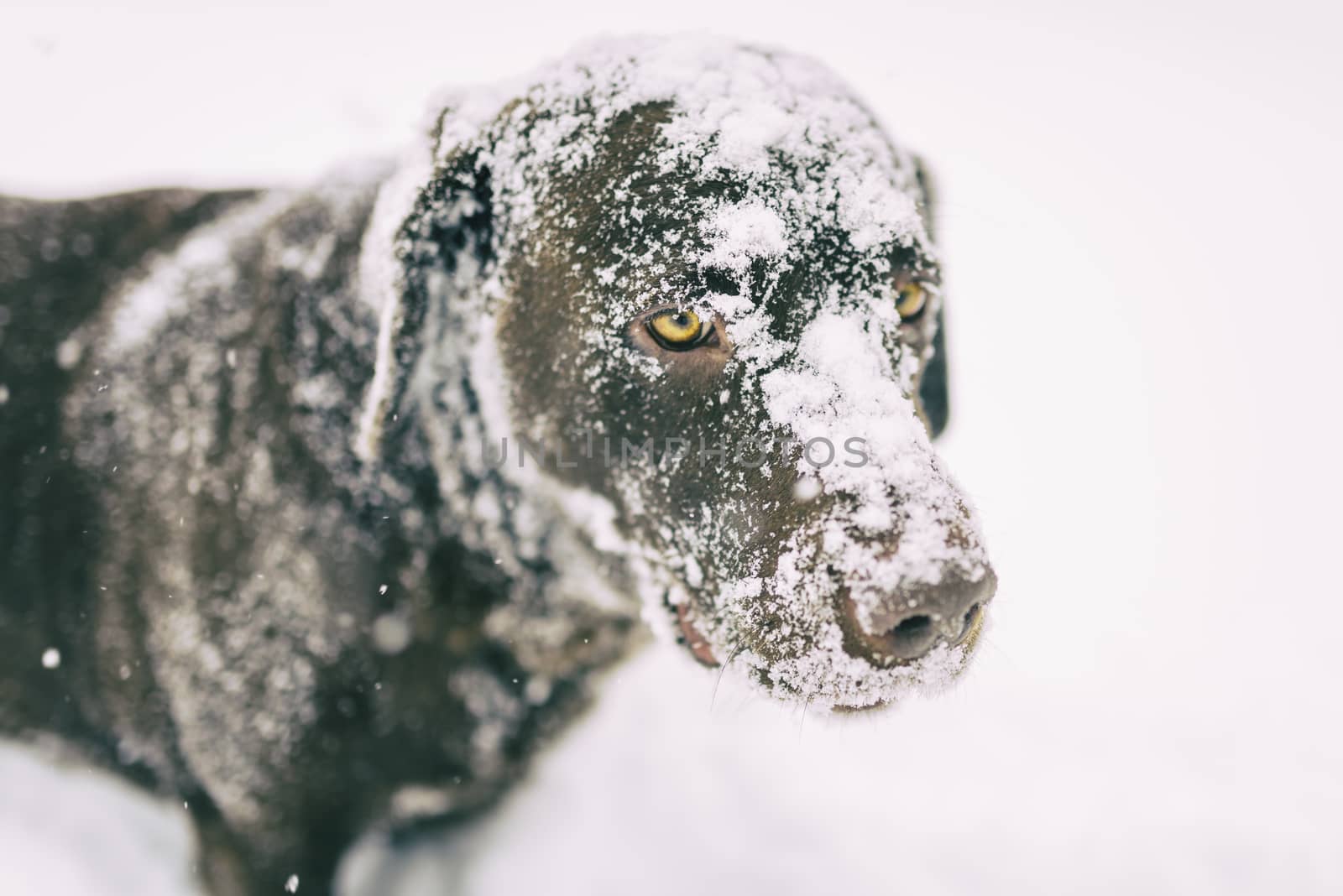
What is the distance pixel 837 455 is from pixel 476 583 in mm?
1184

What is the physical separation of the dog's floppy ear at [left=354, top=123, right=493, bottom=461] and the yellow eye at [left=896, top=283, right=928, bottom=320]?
1.00 metres

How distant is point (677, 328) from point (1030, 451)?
3562mm

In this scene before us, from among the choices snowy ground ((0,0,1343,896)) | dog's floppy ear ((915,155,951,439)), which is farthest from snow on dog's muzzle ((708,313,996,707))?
dog's floppy ear ((915,155,951,439))

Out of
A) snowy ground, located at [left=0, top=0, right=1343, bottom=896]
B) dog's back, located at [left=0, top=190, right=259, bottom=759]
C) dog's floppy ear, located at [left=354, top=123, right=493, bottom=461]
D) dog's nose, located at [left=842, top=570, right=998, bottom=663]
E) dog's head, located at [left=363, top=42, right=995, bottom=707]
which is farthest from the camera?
snowy ground, located at [left=0, top=0, right=1343, bottom=896]

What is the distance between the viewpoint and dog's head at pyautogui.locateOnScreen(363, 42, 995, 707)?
4.44 ft

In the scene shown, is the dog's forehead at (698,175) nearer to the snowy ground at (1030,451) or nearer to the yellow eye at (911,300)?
the yellow eye at (911,300)

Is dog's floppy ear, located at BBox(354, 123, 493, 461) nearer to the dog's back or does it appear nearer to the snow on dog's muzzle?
the snow on dog's muzzle

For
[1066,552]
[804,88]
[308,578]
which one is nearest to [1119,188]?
[1066,552]

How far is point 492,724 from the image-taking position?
2268mm

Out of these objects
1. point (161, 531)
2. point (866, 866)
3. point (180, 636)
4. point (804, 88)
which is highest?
point (804, 88)

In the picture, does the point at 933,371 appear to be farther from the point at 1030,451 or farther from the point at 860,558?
the point at 1030,451

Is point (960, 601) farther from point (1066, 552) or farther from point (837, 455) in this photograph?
point (1066, 552)

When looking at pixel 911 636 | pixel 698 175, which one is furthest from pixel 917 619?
pixel 698 175

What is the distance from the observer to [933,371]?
7.13ft
